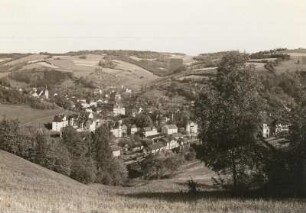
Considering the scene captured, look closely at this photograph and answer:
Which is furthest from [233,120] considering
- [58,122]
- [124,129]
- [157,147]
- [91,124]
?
[124,129]

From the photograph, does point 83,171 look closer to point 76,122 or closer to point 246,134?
point 246,134

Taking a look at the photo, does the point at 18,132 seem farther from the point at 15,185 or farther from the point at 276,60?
the point at 276,60

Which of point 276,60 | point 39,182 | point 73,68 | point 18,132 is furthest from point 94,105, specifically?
point 39,182

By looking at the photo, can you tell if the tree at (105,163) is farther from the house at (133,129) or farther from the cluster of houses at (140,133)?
the house at (133,129)

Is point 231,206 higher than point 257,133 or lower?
lower

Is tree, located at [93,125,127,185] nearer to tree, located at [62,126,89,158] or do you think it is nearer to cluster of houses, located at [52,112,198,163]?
tree, located at [62,126,89,158]

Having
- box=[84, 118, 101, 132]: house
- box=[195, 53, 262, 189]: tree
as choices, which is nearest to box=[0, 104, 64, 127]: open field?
box=[84, 118, 101, 132]: house

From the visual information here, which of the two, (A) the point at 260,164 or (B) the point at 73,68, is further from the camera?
(B) the point at 73,68
